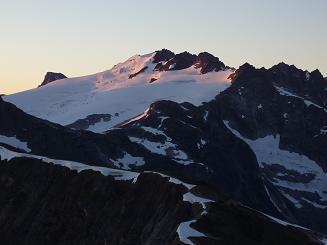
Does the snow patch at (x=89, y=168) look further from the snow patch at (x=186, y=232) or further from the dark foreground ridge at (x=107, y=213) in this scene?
the snow patch at (x=186, y=232)

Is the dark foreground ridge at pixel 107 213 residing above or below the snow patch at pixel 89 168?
below

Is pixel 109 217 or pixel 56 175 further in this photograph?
pixel 56 175

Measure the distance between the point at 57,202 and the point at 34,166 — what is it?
14.0 metres

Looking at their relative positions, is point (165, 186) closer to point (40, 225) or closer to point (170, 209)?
point (170, 209)

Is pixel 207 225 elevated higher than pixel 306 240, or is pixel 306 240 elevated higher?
pixel 207 225

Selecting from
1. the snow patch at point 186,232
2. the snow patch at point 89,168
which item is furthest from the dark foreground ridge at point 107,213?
the snow patch at point 89,168

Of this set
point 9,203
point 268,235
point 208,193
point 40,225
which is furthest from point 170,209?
point 9,203

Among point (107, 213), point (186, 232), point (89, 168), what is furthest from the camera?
point (89, 168)

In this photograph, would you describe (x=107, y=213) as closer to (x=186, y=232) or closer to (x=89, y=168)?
(x=89, y=168)

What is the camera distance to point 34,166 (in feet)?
487

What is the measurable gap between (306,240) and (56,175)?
48.2 metres

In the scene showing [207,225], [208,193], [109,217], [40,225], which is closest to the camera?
[207,225]

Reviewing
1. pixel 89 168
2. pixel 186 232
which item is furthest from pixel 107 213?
pixel 186 232

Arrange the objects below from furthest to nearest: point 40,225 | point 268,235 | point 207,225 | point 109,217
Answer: point 40,225, point 109,217, point 268,235, point 207,225
